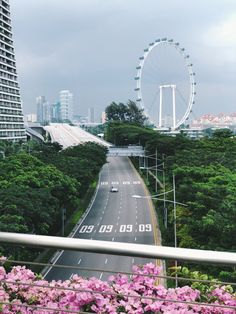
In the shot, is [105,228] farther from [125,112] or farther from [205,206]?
[125,112]

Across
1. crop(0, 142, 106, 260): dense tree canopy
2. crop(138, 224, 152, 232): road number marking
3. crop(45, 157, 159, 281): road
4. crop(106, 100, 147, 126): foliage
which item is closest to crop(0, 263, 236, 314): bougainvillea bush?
crop(45, 157, 159, 281): road

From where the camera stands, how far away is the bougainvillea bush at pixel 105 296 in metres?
2.16

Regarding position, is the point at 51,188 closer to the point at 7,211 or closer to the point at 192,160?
the point at 7,211

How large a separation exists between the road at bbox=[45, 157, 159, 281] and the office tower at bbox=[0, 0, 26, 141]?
2293 cm

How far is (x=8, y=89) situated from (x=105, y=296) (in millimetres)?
57664

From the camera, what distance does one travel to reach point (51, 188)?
66.5 ft

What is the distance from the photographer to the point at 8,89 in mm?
57562

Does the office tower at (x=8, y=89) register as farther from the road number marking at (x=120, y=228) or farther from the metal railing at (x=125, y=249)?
the metal railing at (x=125, y=249)

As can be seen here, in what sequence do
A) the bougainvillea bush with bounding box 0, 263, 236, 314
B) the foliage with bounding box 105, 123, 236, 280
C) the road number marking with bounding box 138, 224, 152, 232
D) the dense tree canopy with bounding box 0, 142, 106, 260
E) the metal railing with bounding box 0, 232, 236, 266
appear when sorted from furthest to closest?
the road number marking with bounding box 138, 224, 152, 232 < the dense tree canopy with bounding box 0, 142, 106, 260 < the foliage with bounding box 105, 123, 236, 280 < the bougainvillea bush with bounding box 0, 263, 236, 314 < the metal railing with bounding box 0, 232, 236, 266

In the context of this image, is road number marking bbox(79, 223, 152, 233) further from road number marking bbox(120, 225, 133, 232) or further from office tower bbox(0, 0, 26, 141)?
office tower bbox(0, 0, 26, 141)

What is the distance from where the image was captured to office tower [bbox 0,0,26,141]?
55344mm

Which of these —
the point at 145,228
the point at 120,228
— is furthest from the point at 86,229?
the point at 145,228

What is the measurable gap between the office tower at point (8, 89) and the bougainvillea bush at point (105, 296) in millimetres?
52541

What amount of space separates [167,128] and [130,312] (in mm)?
76939
